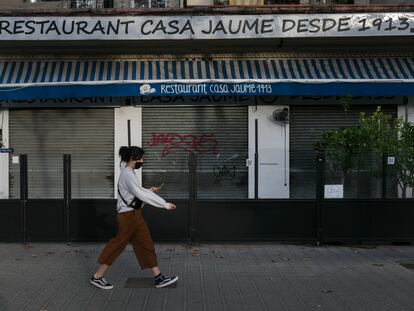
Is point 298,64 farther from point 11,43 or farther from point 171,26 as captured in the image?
point 11,43

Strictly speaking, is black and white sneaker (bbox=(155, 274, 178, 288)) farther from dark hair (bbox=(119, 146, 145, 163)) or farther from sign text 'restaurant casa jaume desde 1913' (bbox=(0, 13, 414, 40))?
sign text 'restaurant casa jaume desde 1913' (bbox=(0, 13, 414, 40))

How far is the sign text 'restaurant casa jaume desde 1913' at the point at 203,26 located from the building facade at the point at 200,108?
2 centimetres

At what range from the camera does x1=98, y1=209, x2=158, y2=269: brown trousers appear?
6965 millimetres

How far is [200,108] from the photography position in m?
13.8

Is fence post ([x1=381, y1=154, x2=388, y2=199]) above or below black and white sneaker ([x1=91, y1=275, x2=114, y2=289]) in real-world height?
above


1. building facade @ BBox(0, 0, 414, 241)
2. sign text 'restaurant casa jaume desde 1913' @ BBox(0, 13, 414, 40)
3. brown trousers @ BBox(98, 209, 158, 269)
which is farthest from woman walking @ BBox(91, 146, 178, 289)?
sign text 'restaurant casa jaume desde 1913' @ BBox(0, 13, 414, 40)

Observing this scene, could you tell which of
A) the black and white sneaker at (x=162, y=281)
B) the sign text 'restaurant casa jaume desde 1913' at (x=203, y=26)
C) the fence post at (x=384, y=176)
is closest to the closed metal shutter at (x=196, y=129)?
the sign text 'restaurant casa jaume desde 1913' at (x=203, y=26)

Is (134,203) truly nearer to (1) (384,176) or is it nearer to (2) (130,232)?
(2) (130,232)

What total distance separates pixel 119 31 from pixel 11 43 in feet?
8.60

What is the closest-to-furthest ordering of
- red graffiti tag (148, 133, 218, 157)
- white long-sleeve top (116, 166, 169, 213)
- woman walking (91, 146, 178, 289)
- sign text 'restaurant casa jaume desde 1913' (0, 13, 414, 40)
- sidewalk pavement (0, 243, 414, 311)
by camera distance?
sidewalk pavement (0, 243, 414, 311) → white long-sleeve top (116, 166, 169, 213) → woman walking (91, 146, 178, 289) → sign text 'restaurant casa jaume desde 1913' (0, 13, 414, 40) → red graffiti tag (148, 133, 218, 157)

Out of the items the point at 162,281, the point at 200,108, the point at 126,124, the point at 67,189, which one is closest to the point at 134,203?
the point at 162,281

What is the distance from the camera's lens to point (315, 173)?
10422mm

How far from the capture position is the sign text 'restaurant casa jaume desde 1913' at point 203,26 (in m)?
12.3

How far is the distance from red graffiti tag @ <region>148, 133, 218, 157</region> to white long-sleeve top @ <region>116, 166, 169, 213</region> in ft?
21.5
